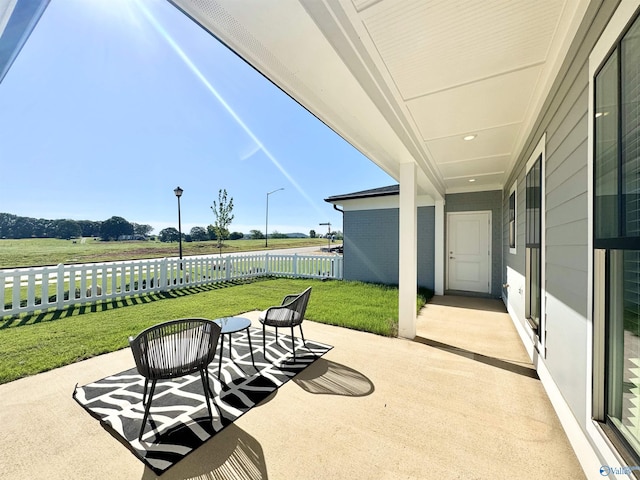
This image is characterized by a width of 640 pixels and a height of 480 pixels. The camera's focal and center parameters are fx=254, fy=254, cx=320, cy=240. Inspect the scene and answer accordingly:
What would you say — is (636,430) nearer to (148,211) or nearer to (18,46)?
(18,46)

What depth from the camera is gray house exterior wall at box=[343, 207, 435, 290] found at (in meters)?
7.53

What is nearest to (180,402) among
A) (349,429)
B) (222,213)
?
(349,429)

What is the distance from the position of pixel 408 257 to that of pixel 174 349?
315cm

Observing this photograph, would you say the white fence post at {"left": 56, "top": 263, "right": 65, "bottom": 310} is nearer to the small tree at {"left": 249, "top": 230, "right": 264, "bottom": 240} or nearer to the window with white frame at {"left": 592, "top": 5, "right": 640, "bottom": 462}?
the window with white frame at {"left": 592, "top": 5, "right": 640, "bottom": 462}

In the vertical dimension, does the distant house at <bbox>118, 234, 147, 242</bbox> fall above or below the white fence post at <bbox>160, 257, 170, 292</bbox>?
above

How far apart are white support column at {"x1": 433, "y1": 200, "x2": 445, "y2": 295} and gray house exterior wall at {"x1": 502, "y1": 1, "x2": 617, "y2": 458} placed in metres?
4.34

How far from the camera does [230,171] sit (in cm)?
2039

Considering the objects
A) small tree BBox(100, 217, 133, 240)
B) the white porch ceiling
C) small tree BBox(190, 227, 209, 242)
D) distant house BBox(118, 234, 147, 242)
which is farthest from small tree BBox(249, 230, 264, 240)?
the white porch ceiling

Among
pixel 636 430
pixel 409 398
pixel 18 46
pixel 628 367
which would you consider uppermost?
pixel 18 46

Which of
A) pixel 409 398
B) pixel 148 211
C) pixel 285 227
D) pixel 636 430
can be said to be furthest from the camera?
pixel 285 227

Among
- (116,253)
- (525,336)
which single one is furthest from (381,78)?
(116,253)

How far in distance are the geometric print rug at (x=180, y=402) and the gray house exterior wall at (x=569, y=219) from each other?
2.29 m

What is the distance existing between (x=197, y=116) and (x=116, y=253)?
9856 mm

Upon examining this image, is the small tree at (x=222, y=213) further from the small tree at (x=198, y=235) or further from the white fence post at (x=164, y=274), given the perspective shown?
the white fence post at (x=164, y=274)
